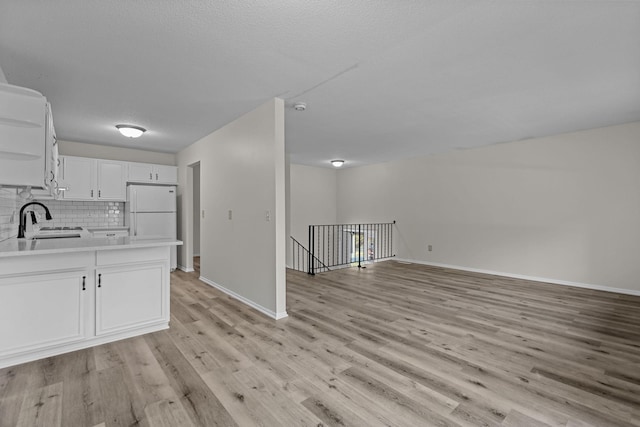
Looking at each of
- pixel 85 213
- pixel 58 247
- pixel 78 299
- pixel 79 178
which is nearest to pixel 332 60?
pixel 58 247

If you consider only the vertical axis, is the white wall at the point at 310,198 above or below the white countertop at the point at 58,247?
above

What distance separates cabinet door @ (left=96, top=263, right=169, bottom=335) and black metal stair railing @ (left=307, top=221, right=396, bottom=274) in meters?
3.96

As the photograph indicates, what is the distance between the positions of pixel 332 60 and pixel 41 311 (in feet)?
10.3

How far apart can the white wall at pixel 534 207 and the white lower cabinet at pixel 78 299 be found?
217 inches

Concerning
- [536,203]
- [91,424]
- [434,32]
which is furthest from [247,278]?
[536,203]

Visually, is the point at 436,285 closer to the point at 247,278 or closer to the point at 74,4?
the point at 247,278

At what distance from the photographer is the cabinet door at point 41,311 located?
2258 mm

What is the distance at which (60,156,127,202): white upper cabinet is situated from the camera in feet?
16.4

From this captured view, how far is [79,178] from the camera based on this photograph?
16.7 ft

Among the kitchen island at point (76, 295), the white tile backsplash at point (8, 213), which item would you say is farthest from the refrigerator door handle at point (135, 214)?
the kitchen island at point (76, 295)

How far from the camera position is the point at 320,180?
874 cm

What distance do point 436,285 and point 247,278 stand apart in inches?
120

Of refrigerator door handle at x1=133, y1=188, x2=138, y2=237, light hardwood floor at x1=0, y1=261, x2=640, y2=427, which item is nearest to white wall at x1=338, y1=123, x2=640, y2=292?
light hardwood floor at x1=0, y1=261, x2=640, y2=427

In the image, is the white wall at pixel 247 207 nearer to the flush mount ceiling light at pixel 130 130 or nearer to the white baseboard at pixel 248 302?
the white baseboard at pixel 248 302
